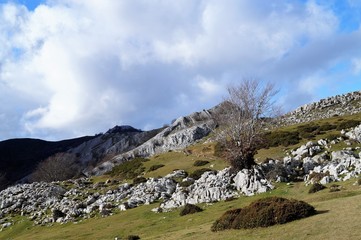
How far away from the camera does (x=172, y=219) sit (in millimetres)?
40094

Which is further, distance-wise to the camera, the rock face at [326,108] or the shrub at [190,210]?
the rock face at [326,108]

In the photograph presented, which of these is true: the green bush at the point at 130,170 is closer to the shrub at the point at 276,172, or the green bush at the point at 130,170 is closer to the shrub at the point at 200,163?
the shrub at the point at 200,163

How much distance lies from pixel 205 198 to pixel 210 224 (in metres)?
16.7

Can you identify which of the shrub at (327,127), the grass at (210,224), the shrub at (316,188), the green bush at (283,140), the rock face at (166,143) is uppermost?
the rock face at (166,143)

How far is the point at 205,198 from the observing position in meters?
46.8

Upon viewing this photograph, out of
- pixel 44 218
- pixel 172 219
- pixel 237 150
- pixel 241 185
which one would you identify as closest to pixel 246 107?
pixel 237 150

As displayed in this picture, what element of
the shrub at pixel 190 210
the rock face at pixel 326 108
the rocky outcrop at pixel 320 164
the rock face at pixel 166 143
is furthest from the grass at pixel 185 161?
the rock face at pixel 326 108

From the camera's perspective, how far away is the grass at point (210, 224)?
20.3 m

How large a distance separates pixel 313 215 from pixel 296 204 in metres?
1.23

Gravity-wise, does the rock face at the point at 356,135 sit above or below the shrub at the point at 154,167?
below

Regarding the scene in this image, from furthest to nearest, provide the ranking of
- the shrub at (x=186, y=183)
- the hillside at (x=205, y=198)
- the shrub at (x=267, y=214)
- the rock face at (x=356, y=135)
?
the rock face at (x=356, y=135) < the shrub at (x=186, y=183) < the hillside at (x=205, y=198) < the shrub at (x=267, y=214)

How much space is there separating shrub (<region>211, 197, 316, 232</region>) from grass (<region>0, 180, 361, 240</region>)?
62cm

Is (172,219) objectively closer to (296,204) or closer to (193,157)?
(296,204)

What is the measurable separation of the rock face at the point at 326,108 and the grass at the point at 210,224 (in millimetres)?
86186
